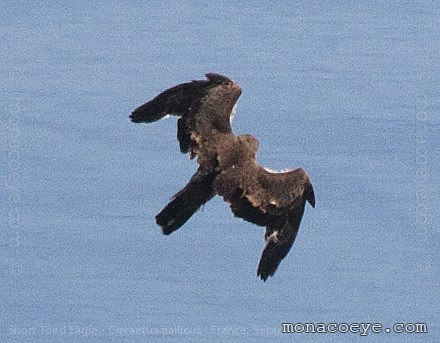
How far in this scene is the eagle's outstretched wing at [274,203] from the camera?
66.3 ft

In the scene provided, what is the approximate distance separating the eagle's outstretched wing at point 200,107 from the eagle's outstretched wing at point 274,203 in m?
0.83

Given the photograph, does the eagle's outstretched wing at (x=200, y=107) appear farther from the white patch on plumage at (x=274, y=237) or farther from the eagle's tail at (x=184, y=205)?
the white patch on plumage at (x=274, y=237)

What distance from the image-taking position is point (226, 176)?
20031mm

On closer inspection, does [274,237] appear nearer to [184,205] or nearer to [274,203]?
[274,203]

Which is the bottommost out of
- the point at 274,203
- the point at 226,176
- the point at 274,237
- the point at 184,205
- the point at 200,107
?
the point at 274,237

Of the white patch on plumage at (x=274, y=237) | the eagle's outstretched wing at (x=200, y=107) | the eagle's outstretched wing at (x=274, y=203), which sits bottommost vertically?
the white patch on plumage at (x=274, y=237)

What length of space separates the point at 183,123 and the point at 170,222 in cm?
157

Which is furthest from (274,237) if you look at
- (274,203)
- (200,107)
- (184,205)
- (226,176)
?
(200,107)

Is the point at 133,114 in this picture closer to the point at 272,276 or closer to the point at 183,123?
the point at 183,123

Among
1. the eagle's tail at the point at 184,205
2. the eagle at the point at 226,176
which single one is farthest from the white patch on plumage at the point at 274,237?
the eagle's tail at the point at 184,205

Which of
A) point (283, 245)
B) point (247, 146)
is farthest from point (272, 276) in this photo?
point (247, 146)

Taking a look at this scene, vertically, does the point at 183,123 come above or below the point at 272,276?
above

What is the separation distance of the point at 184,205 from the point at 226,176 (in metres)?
0.66

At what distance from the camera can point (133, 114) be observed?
21.0 metres
